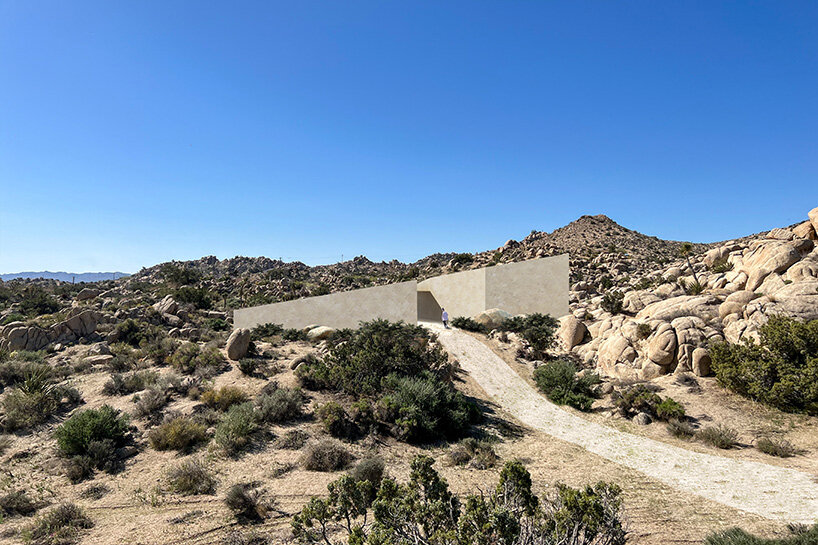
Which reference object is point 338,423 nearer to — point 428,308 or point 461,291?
point 461,291

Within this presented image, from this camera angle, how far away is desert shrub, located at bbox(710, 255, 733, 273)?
19.8 m

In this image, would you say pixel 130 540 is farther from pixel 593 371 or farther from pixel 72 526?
pixel 593 371

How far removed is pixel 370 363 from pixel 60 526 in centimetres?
819

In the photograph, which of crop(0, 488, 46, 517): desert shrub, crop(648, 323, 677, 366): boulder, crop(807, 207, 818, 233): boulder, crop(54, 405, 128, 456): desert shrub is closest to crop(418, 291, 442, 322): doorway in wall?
crop(648, 323, 677, 366): boulder

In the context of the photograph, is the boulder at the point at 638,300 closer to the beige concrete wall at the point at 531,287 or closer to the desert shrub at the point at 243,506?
the beige concrete wall at the point at 531,287

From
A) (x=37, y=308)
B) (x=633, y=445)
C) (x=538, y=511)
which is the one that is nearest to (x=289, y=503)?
(x=538, y=511)

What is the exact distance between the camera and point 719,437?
10.1 m

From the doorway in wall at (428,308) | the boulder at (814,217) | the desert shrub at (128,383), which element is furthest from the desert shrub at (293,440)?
the boulder at (814,217)

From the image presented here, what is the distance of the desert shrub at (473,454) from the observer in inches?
344

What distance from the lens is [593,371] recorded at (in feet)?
54.5

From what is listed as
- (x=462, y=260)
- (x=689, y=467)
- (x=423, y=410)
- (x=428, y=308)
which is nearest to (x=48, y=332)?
(x=423, y=410)

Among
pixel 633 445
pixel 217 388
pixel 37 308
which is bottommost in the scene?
pixel 633 445

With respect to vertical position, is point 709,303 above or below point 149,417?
above

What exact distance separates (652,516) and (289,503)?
6.57m
